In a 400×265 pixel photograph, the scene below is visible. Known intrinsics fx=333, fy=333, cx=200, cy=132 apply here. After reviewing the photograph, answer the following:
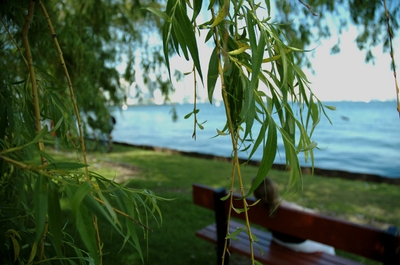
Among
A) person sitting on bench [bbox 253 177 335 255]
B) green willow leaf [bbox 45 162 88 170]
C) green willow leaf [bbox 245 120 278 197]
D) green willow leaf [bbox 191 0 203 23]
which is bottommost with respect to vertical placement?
person sitting on bench [bbox 253 177 335 255]

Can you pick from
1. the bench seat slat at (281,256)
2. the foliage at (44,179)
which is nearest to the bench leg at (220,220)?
the bench seat slat at (281,256)

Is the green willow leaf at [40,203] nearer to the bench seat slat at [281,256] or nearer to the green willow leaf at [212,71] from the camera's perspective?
the green willow leaf at [212,71]

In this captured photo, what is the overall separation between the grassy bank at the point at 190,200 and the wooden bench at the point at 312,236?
0.33 metres

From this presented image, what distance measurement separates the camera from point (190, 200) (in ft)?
16.5

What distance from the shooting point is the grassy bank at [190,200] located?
334 centimetres

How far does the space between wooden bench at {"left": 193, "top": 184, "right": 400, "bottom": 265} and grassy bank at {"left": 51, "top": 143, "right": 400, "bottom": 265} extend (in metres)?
0.33

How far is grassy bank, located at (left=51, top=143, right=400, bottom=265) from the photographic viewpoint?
3.34 meters

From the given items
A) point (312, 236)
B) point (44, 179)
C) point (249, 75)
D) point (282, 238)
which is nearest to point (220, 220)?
point (282, 238)

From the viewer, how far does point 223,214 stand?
2.72 metres

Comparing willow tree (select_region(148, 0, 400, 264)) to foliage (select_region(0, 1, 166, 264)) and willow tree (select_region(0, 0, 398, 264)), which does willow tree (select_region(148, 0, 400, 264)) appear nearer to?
willow tree (select_region(0, 0, 398, 264))

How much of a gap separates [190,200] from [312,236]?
302 centimetres

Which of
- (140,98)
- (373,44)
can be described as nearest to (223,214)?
(140,98)

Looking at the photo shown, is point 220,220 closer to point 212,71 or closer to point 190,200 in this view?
point 212,71

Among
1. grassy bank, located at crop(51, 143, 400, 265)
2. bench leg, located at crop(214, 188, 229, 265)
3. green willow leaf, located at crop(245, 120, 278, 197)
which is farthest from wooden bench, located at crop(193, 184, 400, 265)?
green willow leaf, located at crop(245, 120, 278, 197)
